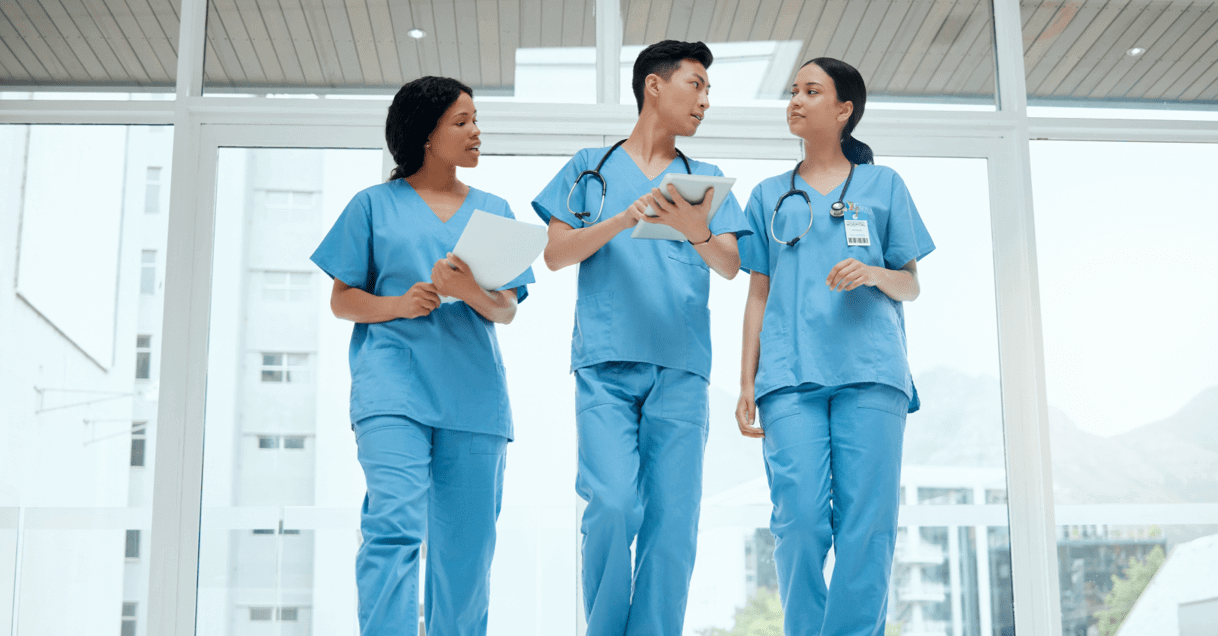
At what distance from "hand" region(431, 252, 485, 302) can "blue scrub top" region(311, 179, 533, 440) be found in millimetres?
113

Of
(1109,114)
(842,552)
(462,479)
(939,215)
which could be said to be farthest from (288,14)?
(1109,114)

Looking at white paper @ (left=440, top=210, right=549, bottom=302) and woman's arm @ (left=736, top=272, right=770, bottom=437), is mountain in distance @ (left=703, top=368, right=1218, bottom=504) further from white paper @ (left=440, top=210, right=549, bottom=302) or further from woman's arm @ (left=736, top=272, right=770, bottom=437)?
white paper @ (left=440, top=210, right=549, bottom=302)

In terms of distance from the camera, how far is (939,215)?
313cm

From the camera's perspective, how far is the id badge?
2.07 m

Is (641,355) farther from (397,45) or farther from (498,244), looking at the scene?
(397,45)

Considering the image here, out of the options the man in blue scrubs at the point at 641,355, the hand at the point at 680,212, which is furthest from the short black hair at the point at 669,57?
the hand at the point at 680,212

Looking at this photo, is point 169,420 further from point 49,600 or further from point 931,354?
point 931,354

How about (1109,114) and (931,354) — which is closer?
(931,354)

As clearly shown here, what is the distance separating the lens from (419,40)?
10.1 feet

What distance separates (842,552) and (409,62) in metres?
1.98

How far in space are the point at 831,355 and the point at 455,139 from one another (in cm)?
90

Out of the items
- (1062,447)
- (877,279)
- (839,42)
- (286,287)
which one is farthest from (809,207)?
(286,287)

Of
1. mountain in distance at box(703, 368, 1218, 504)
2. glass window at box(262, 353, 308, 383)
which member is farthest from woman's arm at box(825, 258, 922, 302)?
glass window at box(262, 353, 308, 383)

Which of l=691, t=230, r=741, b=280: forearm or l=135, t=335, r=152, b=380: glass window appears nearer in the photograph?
l=691, t=230, r=741, b=280: forearm
